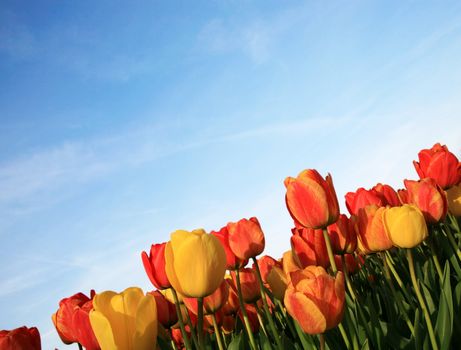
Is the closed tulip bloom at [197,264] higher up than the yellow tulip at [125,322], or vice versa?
the closed tulip bloom at [197,264]

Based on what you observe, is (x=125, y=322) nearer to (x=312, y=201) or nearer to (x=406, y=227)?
(x=312, y=201)

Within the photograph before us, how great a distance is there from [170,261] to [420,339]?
1607 millimetres

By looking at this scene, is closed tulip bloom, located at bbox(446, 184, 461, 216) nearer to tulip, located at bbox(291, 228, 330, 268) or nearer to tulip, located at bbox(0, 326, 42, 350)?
tulip, located at bbox(291, 228, 330, 268)

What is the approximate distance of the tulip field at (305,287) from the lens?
Result: 2.35m

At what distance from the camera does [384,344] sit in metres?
3.10

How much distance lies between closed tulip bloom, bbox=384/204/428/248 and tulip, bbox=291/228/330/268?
488 millimetres

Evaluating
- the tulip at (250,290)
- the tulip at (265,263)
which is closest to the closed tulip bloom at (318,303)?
the tulip at (250,290)

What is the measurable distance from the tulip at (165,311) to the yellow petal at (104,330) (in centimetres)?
115

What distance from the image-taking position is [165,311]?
134 inches

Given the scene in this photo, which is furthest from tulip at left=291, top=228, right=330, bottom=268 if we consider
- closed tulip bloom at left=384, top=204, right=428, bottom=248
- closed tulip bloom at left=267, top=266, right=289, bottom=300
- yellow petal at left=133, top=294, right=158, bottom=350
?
yellow petal at left=133, top=294, right=158, bottom=350

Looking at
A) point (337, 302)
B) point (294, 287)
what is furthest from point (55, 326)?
point (337, 302)

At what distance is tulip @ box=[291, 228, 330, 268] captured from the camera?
11.5 feet

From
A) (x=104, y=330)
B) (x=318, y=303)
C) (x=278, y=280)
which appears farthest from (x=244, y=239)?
(x=104, y=330)

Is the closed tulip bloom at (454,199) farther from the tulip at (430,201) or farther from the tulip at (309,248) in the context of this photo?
the tulip at (309,248)
